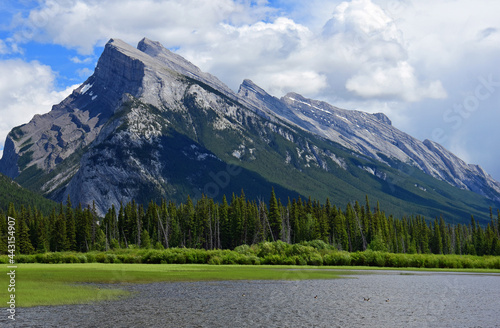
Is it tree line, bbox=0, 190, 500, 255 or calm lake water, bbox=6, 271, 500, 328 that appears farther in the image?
tree line, bbox=0, 190, 500, 255

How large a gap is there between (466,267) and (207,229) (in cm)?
8829

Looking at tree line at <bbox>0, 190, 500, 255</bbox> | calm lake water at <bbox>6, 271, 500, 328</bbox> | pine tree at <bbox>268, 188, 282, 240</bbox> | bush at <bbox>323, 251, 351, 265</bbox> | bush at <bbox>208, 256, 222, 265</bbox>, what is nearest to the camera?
calm lake water at <bbox>6, 271, 500, 328</bbox>

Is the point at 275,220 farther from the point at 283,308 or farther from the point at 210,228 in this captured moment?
the point at 283,308

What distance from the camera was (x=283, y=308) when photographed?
37531 mm

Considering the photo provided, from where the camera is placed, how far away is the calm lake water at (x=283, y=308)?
31.7 m

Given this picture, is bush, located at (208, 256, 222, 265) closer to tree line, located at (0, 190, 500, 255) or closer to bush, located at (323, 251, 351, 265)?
bush, located at (323, 251, 351, 265)

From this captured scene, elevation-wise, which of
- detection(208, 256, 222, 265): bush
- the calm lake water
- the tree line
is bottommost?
the calm lake water

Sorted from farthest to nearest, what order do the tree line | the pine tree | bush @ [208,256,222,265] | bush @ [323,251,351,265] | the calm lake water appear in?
the pine tree, the tree line, bush @ [208,256,222,265], bush @ [323,251,351,265], the calm lake water

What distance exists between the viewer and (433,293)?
47.8 metres

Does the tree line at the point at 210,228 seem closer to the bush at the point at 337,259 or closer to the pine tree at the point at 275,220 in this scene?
the pine tree at the point at 275,220

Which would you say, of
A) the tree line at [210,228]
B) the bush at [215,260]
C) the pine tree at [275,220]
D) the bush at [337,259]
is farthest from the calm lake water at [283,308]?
the pine tree at [275,220]

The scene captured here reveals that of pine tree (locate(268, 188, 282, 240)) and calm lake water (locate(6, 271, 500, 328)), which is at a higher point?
pine tree (locate(268, 188, 282, 240))

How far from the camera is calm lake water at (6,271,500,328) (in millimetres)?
31672

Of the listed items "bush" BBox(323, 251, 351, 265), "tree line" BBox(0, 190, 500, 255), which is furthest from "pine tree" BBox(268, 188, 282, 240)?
"bush" BBox(323, 251, 351, 265)
